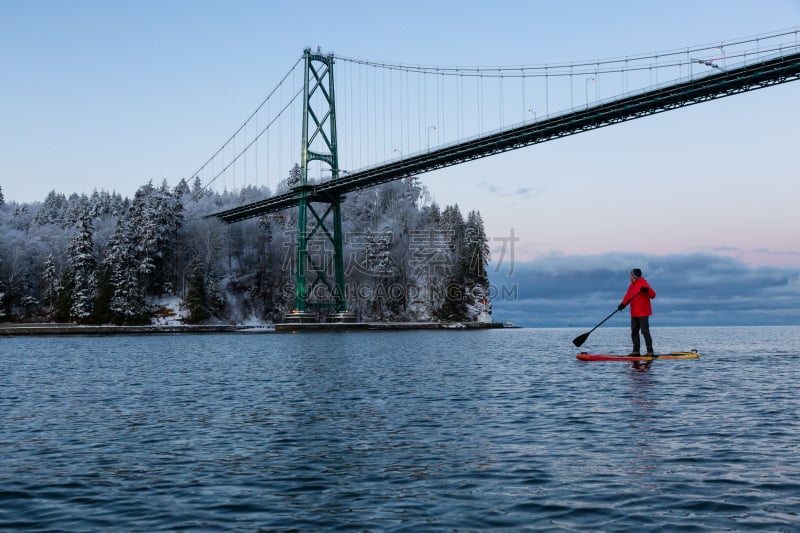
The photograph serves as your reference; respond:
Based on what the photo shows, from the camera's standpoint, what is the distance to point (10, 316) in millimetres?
84688

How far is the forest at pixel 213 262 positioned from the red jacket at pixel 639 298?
6851cm

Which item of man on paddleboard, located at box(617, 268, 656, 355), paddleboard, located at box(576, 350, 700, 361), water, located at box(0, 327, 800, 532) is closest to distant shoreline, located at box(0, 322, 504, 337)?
paddleboard, located at box(576, 350, 700, 361)

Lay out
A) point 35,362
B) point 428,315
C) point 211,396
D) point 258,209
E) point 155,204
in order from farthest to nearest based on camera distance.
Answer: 1. point 428,315
2. point 155,204
3. point 258,209
4. point 35,362
5. point 211,396

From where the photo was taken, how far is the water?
689 cm

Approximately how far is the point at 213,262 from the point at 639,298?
257ft

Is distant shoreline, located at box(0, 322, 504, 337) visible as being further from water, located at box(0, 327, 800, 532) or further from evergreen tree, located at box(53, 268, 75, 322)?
water, located at box(0, 327, 800, 532)

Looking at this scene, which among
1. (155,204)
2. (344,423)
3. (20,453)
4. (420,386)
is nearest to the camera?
(20,453)

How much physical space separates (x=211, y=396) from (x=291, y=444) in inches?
299

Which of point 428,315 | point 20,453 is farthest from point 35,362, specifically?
point 428,315

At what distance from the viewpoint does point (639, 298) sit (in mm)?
24875

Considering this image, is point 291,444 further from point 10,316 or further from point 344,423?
point 10,316

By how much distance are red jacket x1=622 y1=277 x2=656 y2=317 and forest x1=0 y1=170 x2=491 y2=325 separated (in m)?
68.5

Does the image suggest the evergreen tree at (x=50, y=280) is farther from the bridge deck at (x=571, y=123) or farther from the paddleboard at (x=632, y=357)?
the paddleboard at (x=632, y=357)

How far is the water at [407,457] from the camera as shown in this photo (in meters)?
6.89
